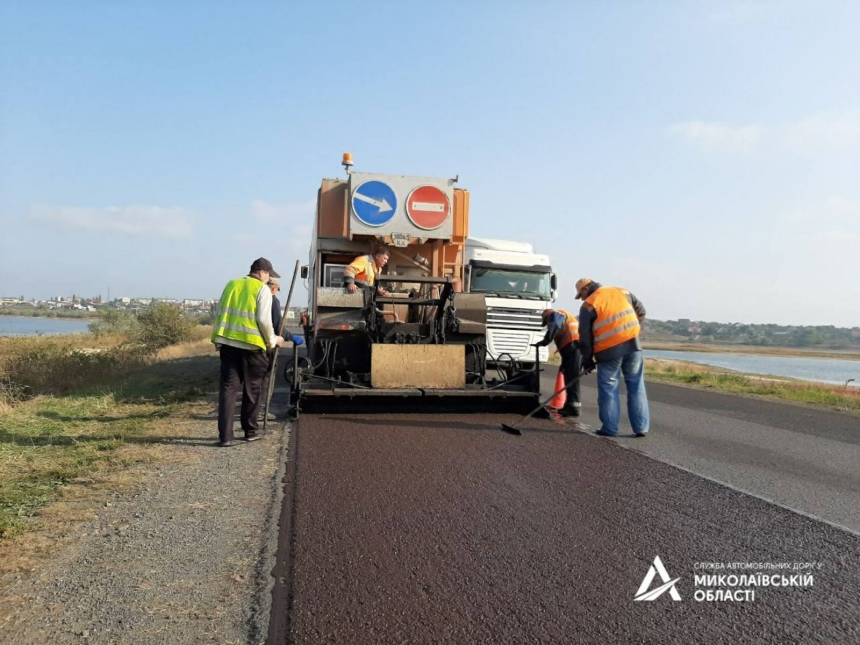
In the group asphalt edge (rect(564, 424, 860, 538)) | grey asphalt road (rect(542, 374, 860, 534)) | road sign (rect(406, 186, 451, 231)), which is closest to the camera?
asphalt edge (rect(564, 424, 860, 538))

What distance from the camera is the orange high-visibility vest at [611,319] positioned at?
7227 millimetres

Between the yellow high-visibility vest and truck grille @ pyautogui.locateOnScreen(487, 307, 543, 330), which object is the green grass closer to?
the yellow high-visibility vest

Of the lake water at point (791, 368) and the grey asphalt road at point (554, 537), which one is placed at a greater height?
the grey asphalt road at point (554, 537)

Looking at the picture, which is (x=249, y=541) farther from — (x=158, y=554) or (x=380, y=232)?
(x=380, y=232)

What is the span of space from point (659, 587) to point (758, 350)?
8143 cm

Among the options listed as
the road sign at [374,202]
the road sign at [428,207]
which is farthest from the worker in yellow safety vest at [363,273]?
the road sign at [428,207]

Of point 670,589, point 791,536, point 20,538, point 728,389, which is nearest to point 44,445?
point 20,538

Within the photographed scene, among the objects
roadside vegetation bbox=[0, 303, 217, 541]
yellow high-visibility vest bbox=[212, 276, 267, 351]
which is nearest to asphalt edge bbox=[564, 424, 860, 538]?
yellow high-visibility vest bbox=[212, 276, 267, 351]

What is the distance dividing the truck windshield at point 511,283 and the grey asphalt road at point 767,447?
3196mm

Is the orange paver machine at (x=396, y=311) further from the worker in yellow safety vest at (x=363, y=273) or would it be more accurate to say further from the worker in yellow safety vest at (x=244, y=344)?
the worker in yellow safety vest at (x=244, y=344)

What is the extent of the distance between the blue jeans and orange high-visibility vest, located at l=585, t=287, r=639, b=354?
0.71 feet

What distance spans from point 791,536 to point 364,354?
18.7 feet

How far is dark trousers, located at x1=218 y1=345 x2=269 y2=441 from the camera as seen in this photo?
20.1ft

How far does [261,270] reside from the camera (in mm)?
6559
